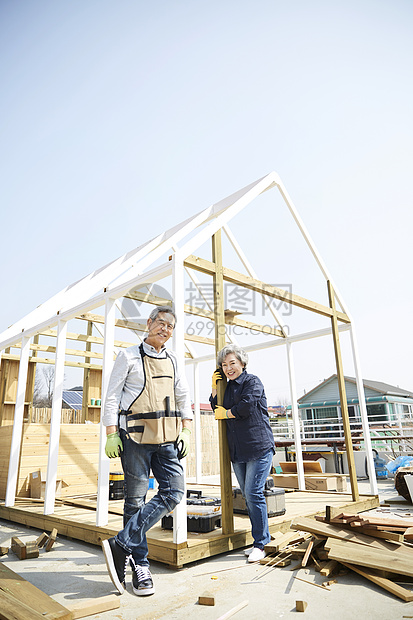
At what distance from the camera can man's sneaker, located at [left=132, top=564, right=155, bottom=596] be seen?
8.59 feet

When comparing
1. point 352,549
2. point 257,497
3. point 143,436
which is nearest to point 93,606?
point 143,436

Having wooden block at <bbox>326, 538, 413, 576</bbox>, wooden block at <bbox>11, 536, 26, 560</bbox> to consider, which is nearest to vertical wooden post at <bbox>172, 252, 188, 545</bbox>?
wooden block at <bbox>326, 538, 413, 576</bbox>

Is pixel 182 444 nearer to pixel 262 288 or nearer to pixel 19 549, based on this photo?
pixel 19 549

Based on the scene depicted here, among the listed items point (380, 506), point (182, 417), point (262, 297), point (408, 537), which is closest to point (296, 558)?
point (408, 537)

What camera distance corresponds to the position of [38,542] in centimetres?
396

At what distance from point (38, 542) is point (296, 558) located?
2552mm

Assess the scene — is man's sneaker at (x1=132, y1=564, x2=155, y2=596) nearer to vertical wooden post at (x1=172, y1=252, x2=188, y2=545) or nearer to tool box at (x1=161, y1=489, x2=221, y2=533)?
vertical wooden post at (x1=172, y1=252, x2=188, y2=545)

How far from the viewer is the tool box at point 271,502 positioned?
4.30 m

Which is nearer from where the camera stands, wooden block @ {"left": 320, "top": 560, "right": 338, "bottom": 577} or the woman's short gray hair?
wooden block @ {"left": 320, "top": 560, "right": 338, "bottom": 577}

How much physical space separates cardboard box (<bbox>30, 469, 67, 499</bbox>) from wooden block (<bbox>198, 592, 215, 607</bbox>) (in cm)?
422

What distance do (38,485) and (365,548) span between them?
488 centimetres

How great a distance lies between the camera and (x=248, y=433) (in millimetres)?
3666

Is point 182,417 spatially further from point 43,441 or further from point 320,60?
point 320,60

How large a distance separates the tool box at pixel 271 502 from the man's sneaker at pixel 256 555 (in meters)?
0.92
